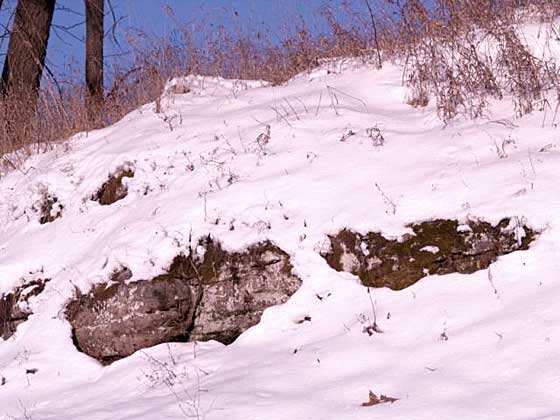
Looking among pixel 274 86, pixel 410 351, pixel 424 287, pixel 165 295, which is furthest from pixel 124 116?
pixel 410 351

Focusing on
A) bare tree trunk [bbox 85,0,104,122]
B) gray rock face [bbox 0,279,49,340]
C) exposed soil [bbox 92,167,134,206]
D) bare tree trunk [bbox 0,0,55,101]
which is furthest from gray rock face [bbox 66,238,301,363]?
bare tree trunk [bbox 85,0,104,122]

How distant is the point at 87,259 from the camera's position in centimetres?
516

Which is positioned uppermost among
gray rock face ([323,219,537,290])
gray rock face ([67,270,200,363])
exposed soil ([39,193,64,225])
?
exposed soil ([39,193,64,225])

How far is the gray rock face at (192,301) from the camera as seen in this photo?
4477mm

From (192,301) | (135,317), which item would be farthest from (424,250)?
(135,317)

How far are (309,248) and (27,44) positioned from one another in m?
6.28

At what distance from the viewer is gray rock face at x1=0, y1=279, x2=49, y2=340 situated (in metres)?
5.15

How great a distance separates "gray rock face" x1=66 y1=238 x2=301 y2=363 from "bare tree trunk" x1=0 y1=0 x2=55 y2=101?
526 cm

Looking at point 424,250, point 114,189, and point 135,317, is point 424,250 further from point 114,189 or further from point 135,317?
point 114,189

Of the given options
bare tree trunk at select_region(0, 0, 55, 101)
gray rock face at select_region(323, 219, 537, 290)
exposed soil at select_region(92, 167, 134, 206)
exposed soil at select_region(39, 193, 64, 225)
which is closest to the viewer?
gray rock face at select_region(323, 219, 537, 290)

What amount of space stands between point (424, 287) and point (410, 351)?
2.16 feet

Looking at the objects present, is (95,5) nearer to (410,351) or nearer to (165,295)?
(165,295)

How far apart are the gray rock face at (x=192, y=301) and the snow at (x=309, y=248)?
3.8 inches

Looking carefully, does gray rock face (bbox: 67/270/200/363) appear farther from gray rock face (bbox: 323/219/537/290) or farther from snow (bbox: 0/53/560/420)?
gray rock face (bbox: 323/219/537/290)
